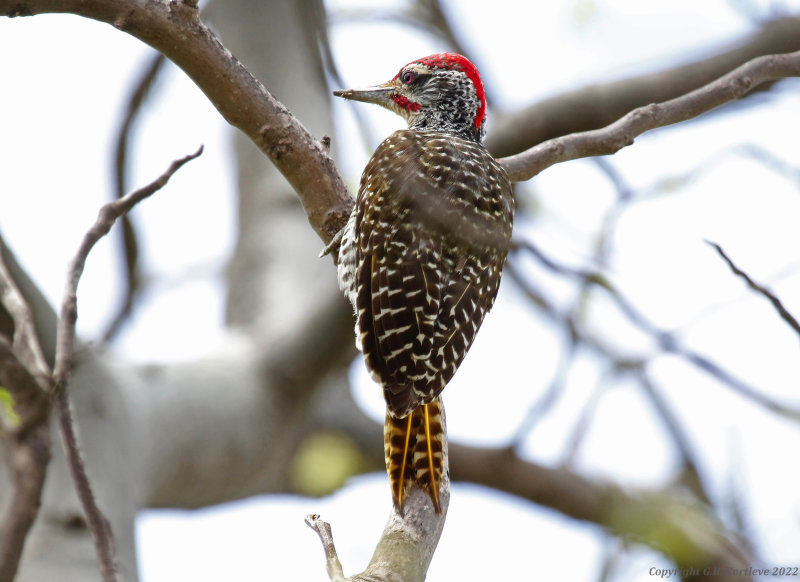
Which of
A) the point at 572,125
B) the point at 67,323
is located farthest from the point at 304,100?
the point at 67,323

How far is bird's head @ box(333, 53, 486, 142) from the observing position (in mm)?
5004

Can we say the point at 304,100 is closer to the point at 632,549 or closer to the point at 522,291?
the point at 522,291

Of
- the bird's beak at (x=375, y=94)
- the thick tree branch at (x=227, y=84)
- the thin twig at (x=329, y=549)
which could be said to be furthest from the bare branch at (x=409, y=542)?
the bird's beak at (x=375, y=94)

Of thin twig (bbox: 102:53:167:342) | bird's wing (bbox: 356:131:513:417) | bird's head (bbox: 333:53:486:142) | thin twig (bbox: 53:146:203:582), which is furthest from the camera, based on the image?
thin twig (bbox: 102:53:167:342)

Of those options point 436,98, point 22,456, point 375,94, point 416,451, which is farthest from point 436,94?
point 22,456

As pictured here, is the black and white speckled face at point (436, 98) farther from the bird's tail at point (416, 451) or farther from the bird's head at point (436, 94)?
the bird's tail at point (416, 451)

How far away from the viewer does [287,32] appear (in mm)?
8297

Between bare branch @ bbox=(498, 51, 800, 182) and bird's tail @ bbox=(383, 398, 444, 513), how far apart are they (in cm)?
94

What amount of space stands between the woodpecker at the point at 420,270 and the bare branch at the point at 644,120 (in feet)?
0.62

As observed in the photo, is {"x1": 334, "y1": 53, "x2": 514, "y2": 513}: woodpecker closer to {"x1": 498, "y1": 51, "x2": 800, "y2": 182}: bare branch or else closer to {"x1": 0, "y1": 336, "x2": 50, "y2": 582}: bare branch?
{"x1": 498, "y1": 51, "x2": 800, "y2": 182}: bare branch

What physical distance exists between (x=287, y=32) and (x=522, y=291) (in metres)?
4.59

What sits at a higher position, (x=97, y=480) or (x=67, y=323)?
(x=67, y=323)

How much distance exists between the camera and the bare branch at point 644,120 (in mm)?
3477

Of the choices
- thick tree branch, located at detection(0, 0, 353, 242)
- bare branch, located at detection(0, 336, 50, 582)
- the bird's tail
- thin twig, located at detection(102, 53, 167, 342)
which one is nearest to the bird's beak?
thin twig, located at detection(102, 53, 167, 342)
